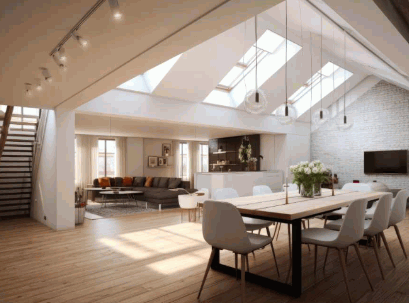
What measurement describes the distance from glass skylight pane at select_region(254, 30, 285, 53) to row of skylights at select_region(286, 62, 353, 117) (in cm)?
210

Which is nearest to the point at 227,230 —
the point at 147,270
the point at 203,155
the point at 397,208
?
the point at 147,270

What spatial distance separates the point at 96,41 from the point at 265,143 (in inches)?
326

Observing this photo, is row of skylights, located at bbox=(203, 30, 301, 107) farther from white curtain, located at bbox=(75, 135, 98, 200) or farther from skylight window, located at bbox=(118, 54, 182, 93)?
white curtain, located at bbox=(75, 135, 98, 200)

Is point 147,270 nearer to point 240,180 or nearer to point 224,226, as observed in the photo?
point 224,226

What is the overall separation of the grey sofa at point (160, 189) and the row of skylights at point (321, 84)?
4647 millimetres

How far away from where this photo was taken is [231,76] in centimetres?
782

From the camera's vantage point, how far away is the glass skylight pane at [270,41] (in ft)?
22.9

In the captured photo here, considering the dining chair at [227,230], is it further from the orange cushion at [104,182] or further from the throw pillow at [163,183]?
the orange cushion at [104,182]

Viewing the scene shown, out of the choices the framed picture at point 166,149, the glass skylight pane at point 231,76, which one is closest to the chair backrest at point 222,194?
the glass skylight pane at point 231,76

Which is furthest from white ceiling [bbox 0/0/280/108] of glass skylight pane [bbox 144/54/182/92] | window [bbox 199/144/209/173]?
window [bbox 199/144/209/173]

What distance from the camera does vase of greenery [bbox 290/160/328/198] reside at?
3.79 meters

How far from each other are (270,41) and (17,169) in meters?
6.87

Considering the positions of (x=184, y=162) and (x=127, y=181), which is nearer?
(x=127, y=181)

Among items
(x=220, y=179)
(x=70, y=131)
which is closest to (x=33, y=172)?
(x=70, y=131)
